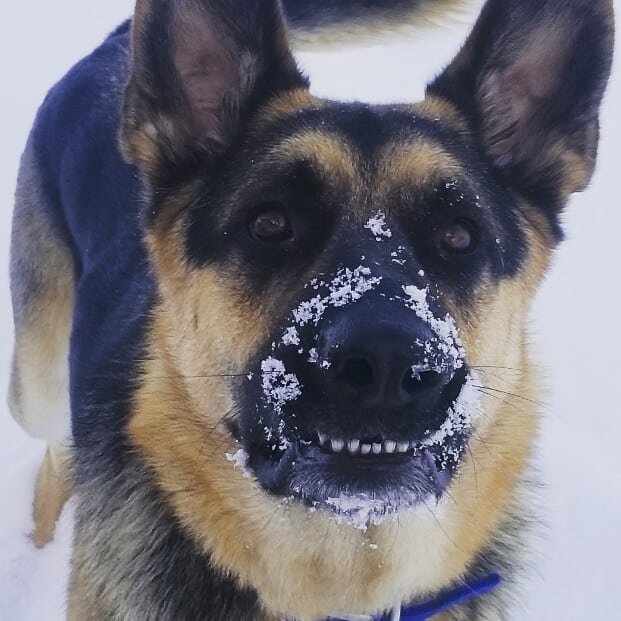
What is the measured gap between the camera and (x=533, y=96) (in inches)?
109

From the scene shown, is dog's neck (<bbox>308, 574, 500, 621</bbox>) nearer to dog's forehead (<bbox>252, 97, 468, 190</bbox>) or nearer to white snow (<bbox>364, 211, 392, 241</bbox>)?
white snow (<bbox>364, 211, 392, 241</bbox>)

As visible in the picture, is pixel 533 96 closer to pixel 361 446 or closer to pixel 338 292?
pixel 338 292

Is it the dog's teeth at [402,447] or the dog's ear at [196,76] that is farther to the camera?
the dog's ear at [196,76]

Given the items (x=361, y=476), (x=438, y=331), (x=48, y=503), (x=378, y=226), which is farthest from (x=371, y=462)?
(x=48, y=503)

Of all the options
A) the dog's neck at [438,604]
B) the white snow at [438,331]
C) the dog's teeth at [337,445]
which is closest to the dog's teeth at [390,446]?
the dog's teeth at [337,445]

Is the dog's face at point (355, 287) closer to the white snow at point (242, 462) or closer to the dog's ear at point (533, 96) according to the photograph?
the white snow at point (242, 462)

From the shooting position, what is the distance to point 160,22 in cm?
251

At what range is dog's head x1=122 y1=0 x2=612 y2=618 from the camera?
1.98m

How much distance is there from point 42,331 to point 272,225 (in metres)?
2.12

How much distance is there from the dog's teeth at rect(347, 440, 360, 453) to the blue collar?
0.70 metres

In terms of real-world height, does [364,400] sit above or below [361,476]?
above

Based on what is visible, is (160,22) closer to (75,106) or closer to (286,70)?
(286,70)

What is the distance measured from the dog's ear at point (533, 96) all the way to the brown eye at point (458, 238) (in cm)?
44

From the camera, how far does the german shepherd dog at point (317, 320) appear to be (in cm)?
204
